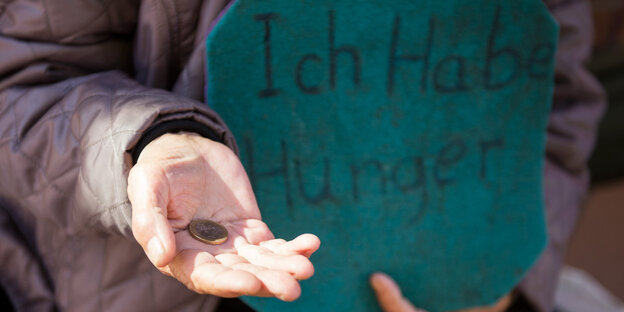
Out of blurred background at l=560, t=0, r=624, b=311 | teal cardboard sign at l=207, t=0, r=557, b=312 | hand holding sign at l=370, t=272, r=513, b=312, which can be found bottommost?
blurred background at l=560, t=0, r=624, b=311

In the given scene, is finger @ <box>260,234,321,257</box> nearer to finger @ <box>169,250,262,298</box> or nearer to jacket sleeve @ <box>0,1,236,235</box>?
finger @ <box>169,250,262,298</box>

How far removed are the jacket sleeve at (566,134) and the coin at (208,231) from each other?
658mm

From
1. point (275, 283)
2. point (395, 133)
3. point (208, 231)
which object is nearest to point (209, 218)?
point (208, 231)

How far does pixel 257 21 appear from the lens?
29.8 inches

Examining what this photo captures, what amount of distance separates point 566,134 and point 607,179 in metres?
1.22

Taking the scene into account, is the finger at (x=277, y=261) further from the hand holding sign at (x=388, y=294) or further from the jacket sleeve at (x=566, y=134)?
the jacket sleeve at (x=566, y=134)

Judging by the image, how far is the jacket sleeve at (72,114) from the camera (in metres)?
0.64

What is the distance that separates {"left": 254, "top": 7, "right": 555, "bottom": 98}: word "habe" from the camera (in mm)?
797

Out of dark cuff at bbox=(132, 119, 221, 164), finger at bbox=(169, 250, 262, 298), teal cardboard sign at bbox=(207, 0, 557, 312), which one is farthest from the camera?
teal cardboard sign at bbox=(207, 0, 557, 312)

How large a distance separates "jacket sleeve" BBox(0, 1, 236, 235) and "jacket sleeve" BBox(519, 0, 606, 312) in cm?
Result: 65

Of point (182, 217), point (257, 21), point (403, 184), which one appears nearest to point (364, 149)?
point (403, 184)

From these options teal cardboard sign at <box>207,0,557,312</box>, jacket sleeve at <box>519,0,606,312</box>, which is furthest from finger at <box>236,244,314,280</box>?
jacket sleeve at <box>519,0,606,312</box>

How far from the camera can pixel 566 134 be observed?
3.56 feet

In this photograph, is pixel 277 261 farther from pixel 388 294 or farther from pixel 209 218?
pixel 388 294
